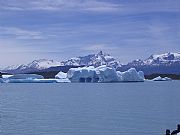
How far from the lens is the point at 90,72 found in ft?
336

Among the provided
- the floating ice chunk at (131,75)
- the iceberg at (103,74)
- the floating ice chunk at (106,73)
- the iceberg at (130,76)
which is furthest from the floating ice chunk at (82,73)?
the floating ice chunk at (131,75)

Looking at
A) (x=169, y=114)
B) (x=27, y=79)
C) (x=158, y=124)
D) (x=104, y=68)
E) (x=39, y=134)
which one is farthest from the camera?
(x=27, y=79)

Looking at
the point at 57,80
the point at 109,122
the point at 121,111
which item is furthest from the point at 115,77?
the point at 109,122

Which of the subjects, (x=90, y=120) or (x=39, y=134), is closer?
(x=39, y=134)

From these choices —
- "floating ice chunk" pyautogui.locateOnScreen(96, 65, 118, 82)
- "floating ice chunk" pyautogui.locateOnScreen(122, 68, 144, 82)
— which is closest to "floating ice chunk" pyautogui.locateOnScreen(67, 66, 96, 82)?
"floating ice chunk" pyautogui.locateOnScreen(96, 65, 118, 82)

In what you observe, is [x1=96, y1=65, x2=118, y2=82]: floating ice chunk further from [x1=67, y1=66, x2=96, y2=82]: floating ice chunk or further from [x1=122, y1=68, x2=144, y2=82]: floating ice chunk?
[x1=122, y1=68, x2=144, y2=82]: floating ice chunk

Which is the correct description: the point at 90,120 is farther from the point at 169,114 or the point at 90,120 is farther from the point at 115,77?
the point at 115,77

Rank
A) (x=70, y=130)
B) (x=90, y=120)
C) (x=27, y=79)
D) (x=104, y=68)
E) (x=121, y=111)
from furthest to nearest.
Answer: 1. (x=27, y=79)
2. (x=104, y=68)
3. (x=121, y=111)
4. (x=90, y=120)
5. (x=70, y=130)

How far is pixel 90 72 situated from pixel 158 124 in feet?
260

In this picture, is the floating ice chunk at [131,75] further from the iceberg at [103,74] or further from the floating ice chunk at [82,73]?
the floating ice chunk at [82,73]

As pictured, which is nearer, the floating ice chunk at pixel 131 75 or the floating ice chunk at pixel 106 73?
the floating ice chunk at pixel 106 73

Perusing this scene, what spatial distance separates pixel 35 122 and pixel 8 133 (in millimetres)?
3917

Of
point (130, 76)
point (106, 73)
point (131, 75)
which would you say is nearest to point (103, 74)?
point (106, 73)

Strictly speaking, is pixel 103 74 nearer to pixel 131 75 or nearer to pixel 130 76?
pixel 131 75
